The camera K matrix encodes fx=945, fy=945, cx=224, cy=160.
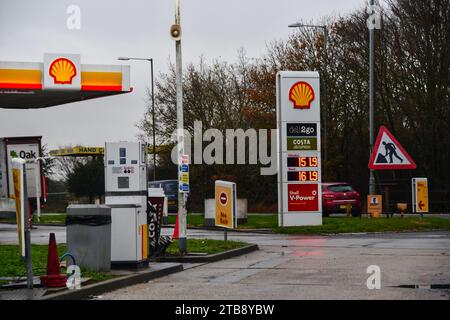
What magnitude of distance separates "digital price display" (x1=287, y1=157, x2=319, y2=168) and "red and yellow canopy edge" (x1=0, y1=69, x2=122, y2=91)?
791 cm

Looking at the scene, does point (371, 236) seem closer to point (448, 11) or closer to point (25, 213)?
point (25, 213)

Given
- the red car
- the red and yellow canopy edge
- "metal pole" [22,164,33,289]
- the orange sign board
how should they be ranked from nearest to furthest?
"metal pole" [22,164,33,289], the orange sign board, the red and yellow canopy edge, the red car

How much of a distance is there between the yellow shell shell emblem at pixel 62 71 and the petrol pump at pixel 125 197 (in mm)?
18953

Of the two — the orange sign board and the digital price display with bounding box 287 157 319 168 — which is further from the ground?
the digital price display with bounding box 287 157 319 168

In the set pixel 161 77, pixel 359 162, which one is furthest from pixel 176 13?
pixel 161 77

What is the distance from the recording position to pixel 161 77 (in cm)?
5909

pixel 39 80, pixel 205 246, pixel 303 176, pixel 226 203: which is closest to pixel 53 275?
pixel 205 246

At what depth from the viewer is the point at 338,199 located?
124 feet

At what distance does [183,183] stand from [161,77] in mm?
41303

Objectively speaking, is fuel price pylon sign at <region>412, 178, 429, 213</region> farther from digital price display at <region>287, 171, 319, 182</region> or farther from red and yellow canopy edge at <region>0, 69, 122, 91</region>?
red and yellow canopy edge at <region>0, 69, 122, 91</region>

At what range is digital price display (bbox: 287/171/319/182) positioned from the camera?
102 ft

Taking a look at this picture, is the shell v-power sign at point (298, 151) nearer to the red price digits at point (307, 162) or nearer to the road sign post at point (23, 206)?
the red price digits at point (307, 162)

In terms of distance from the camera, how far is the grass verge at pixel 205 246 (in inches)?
747

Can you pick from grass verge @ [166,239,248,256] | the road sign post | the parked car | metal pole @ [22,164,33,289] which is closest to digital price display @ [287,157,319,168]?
grass verge @ [166,239,248,256]
